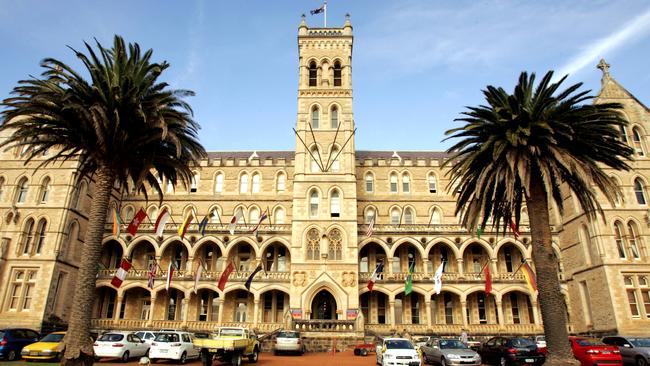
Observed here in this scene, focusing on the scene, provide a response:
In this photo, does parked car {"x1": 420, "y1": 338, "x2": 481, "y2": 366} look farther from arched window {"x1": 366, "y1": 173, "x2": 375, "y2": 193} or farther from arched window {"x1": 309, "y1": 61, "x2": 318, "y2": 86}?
arched window {"x1": 309, "y1": 61, "x2": 318, "y2": 86}

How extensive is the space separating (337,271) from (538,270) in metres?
17.5

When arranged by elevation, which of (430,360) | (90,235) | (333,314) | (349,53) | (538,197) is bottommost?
(430,360)

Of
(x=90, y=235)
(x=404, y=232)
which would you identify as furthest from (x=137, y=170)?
(x=404, y=232)

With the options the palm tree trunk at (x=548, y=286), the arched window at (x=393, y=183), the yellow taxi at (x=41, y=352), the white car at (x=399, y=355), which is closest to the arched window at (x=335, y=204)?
the arched window at (x=393, y=183)

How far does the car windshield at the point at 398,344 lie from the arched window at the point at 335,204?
17.7m

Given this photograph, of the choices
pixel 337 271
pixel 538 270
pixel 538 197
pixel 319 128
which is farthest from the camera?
pixel 319 128

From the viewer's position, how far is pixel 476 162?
20.4 meters

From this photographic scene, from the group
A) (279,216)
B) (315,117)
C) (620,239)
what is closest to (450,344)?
(620,239)

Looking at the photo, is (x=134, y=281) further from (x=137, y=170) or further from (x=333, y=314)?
(x=137, y=170)

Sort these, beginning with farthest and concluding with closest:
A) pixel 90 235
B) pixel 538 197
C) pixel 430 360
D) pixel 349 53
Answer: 1. pixel 349 53
2. pixel 430 360
3. pixel 538 197
4. pixel 90 235

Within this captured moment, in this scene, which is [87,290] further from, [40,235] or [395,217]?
[395,217]

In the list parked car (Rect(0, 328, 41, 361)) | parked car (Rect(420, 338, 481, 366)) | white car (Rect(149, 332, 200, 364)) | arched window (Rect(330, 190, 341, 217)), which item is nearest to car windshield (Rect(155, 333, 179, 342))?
white car (Rect(149, 332, 200, 364))

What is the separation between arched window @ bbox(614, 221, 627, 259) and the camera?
1264 inches

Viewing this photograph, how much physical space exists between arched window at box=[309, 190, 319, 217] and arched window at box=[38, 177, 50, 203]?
21.1 meters
